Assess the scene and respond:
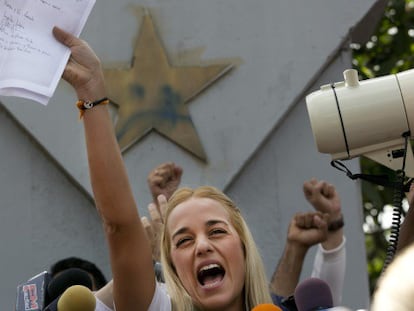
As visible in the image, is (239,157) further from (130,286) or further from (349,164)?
(130,286)

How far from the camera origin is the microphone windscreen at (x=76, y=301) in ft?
8.27

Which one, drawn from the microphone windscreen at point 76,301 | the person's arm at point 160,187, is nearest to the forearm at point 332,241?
the person's arm at point 160,187

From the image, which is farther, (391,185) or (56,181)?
(56,181)

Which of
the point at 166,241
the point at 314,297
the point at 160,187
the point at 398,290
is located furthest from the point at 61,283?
the point at 398,290

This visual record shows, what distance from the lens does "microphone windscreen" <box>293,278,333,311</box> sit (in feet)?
8.74

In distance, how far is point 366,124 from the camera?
2930 mm

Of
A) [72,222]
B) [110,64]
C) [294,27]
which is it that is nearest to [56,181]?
[72,222]

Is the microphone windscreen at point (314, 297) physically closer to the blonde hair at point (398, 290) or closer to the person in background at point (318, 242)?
the blonde hair at point (398, 290)

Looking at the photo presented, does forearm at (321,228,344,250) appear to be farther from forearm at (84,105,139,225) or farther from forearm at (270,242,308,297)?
forearm at (84,105,139,225)

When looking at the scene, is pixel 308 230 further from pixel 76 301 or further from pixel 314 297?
pixel 76 301

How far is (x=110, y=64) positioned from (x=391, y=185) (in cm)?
270

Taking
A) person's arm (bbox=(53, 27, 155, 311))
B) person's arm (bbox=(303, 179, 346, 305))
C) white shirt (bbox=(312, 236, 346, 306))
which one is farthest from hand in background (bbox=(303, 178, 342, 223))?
person's arm (bbox=(53, 27, 155, 311))

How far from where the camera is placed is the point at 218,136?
5359mm

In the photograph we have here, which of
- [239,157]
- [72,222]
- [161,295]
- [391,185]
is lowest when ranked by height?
[72,222]
